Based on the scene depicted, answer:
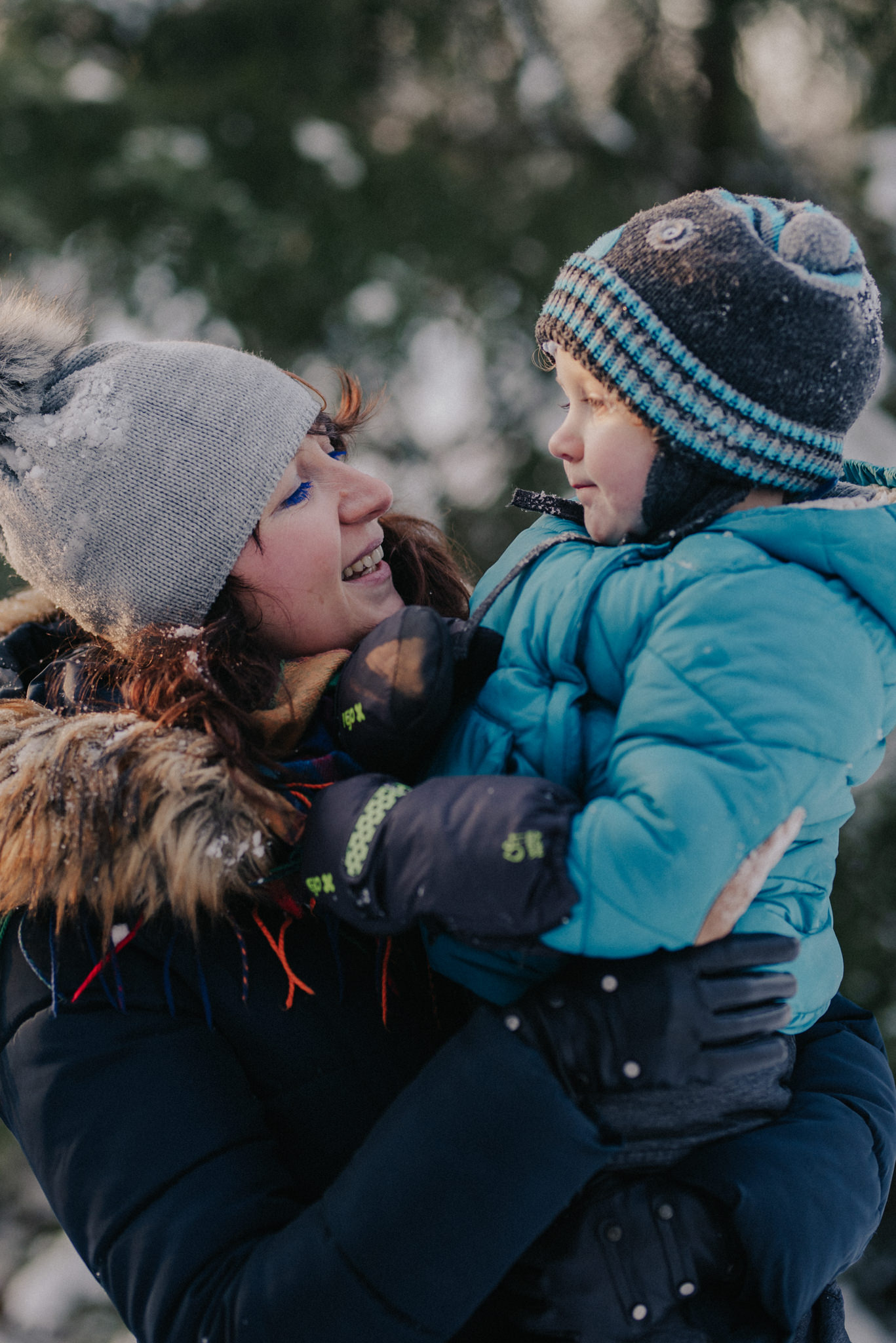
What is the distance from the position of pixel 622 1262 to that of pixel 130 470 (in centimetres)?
128

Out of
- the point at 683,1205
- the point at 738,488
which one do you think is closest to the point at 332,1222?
the point at 683,1205

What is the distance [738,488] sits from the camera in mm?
1268

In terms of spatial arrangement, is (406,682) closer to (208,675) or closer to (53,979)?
(208,675)

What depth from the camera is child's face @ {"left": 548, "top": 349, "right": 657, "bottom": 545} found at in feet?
4.25

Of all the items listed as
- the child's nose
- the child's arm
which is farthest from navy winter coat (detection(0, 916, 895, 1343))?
the child's nose

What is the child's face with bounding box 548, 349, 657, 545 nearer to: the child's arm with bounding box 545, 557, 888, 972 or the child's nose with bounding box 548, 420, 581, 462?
the child's nose with bounding box 548, 420, 581, 462

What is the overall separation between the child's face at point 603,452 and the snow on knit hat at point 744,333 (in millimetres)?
30

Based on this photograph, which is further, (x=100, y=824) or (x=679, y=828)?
(x=100, y=824)

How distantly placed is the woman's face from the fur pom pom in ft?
1.34


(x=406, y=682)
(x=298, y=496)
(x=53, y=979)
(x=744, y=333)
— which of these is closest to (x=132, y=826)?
(x=53, y=979)

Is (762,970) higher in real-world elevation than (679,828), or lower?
lower

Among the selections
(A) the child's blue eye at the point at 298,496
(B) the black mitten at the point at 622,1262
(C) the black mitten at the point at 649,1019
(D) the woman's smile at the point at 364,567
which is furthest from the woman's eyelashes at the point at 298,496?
(B) the black mitten at the point at 622,1262

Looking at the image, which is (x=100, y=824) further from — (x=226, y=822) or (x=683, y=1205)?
(x=683, y=1205)

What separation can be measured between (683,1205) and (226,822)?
0.74m
